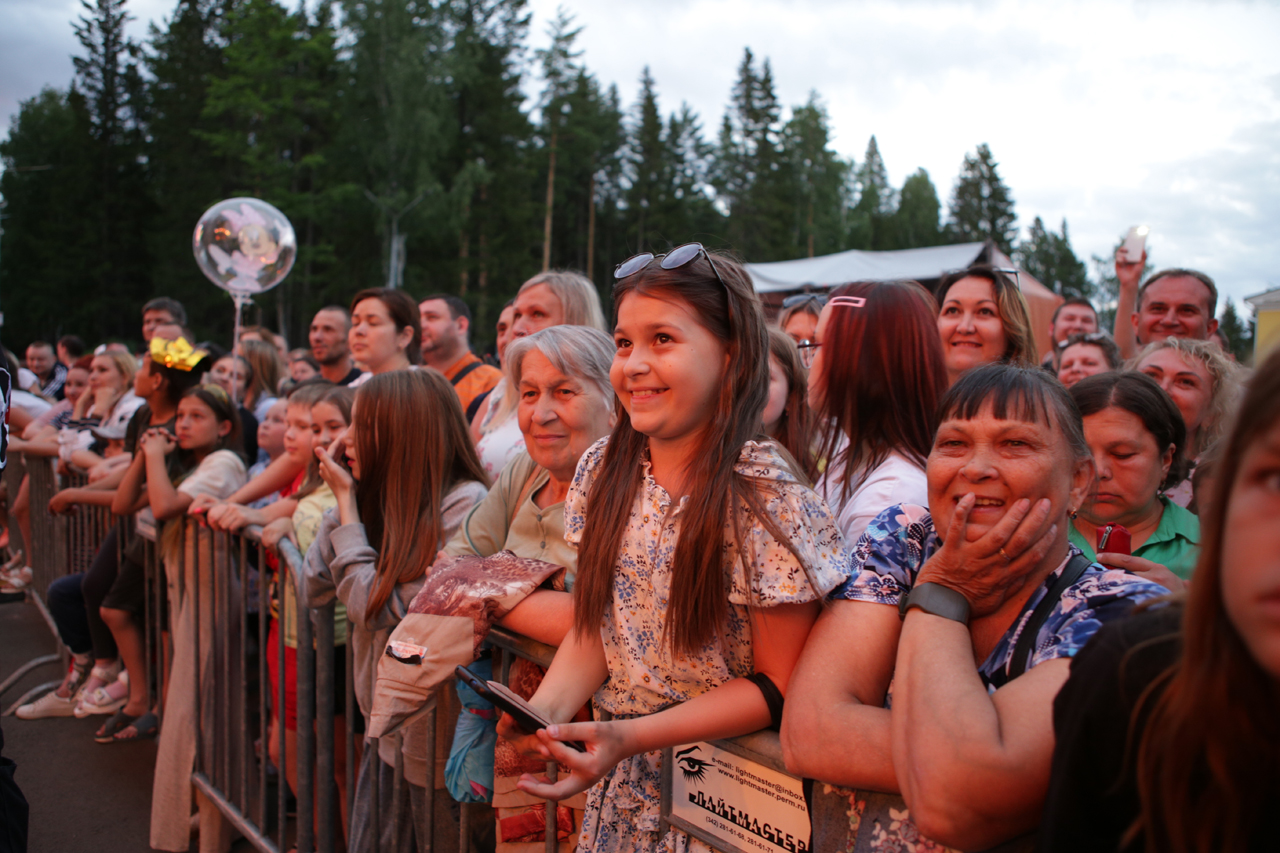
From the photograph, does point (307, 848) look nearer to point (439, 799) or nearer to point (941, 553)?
point (439, 799)

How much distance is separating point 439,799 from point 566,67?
45539mm

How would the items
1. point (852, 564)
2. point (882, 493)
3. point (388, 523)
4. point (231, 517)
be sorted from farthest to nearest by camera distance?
1. point (231, 517)
2. point (388, 523)
3. point (882, 493)
4. point (852, 564)

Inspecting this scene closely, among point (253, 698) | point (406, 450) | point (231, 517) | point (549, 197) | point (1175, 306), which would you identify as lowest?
point (253, 698)

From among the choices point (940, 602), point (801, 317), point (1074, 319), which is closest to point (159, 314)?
point (801, 317)

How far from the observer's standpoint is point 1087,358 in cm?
440

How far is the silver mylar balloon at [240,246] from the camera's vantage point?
292 inches

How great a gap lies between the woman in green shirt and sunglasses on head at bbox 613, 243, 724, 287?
1.26m

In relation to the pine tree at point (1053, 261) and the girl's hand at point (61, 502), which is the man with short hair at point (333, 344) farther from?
the pine tree at point (1053, 261)

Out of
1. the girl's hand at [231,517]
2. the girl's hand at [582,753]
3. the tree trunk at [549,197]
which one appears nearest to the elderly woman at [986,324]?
the girl's hand at [582,753]

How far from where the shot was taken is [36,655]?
660 cm

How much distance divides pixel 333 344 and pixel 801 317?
10.8 ft

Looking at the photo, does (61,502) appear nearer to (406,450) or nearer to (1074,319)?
(406,450)

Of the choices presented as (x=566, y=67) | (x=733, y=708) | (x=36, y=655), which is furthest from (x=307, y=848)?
(x=566, y=67)

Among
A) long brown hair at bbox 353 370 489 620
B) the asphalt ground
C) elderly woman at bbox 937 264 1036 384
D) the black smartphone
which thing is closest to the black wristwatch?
the black smartphone
